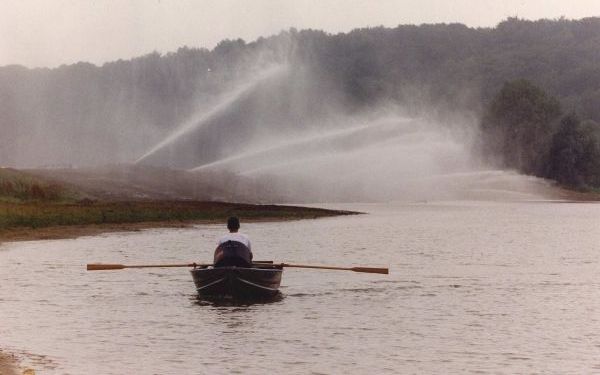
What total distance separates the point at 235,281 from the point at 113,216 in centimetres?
3918

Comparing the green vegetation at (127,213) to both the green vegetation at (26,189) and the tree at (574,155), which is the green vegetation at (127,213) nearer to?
the green vegetation at (26,189)

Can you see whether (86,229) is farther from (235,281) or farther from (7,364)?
(7,364)

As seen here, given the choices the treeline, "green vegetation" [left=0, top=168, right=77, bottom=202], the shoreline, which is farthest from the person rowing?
the treeline

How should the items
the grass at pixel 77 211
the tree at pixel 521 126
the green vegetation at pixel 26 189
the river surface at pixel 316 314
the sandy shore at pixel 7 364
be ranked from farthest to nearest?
the tree at pixel 521 126 < the green vegetation at pixel 26 189 < the grass at pixel 77 211 < the river surface at pixel 316 314 < the sandy shore at pixel 7 364

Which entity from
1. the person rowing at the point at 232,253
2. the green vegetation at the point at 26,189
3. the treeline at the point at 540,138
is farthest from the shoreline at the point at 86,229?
the treeline at the point at 540,138

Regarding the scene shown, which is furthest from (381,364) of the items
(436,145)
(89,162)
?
(89,162)

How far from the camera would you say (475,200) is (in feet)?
493

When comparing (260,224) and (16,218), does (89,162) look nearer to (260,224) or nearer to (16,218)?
(260,224)

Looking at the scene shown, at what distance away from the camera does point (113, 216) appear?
7038cm

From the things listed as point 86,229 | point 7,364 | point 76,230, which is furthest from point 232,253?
point 86,229

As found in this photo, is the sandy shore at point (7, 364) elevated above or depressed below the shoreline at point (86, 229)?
below

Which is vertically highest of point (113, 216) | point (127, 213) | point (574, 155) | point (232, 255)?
point (574, 155)

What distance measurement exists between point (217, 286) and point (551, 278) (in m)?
16.0

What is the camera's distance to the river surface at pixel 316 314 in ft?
77.3
